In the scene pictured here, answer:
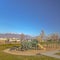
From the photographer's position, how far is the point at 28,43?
85.7 feet

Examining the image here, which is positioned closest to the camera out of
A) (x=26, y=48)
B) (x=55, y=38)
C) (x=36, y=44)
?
(x=26, y=48)

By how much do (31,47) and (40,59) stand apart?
45.6ft

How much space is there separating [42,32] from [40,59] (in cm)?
4321

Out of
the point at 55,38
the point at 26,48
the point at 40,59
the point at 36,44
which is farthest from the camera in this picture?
the point at 55,38

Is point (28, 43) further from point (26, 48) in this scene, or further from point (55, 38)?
point (55, 38)

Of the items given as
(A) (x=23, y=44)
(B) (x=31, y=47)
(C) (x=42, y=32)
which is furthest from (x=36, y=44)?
(C) (x=42, y=32)

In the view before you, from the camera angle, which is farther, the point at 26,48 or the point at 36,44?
the point at 36,44

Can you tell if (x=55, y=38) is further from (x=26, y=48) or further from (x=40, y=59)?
(x=40, y=59)

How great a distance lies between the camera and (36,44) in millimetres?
27719

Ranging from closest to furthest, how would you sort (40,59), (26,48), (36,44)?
(40,59) → (26,48) → (36,44)

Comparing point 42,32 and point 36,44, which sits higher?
point 42,32

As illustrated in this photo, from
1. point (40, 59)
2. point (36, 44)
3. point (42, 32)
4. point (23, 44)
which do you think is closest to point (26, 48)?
point (23, 44)

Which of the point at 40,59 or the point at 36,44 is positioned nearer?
the point at 40,59

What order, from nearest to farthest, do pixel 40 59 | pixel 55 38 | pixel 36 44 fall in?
pixel 40 59
pixel 36 44
pixel 55 38
